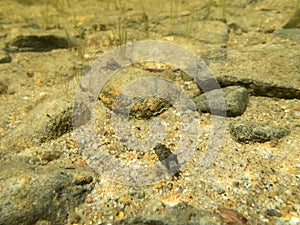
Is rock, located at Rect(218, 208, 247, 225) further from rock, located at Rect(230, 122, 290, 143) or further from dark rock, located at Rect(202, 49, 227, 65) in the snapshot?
dark rock, located at Rect(202, 49, 227, 65)

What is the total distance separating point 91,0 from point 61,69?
304 cm

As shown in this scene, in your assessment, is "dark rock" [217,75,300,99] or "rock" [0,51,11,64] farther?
"rock" [0,51,11,64]

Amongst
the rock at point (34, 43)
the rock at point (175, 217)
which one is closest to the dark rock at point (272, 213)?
the rock at point (175, 217)

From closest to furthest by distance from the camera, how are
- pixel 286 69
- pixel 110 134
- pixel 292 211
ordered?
pixel 292 211, pixel 110 134, pixel 286 69

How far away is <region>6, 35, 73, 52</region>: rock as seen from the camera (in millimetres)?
4031

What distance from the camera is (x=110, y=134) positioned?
2510mm

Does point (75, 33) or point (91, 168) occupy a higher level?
point (75, 33)

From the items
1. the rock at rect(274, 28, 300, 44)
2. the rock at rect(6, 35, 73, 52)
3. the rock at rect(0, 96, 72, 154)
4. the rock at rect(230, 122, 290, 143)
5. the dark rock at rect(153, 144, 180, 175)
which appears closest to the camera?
the dark rock at rect(153, 144, 180, 175)

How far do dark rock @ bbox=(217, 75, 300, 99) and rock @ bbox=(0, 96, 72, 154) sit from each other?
1723 mm

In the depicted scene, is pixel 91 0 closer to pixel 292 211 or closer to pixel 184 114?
pixel 184 114

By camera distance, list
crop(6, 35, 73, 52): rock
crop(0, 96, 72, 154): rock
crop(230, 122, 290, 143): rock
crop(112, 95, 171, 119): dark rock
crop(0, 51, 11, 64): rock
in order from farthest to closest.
Result: 1. crop(6, 35, 73, 52): rock
2. crop(0, 51, 11, 64): rock
3. crop(112, 95, 171, 119): dark rock
4. crop(0, 96, 72, 154): rock
5. crop(230, 122, 290, 143): rock

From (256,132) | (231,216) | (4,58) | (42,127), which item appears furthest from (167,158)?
(4,58)

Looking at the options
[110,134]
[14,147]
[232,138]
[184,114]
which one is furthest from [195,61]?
[14,147]

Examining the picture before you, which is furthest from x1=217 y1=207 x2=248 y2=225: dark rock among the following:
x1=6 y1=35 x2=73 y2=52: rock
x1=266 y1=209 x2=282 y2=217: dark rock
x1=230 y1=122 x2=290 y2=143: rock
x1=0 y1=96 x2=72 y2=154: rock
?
x1=6 y1=35 x2=73 y2=52: rock
